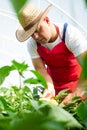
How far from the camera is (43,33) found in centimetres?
247

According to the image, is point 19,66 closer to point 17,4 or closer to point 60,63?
point 17,4

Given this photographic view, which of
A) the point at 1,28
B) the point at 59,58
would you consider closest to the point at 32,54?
the point at 59,58

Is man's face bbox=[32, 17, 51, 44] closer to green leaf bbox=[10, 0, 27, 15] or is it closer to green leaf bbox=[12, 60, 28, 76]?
green leaf bbox=[12, 60, 28, 76]

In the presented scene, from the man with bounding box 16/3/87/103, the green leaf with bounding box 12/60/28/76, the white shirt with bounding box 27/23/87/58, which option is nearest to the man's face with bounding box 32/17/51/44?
the man with bounding box 16/3/87/103

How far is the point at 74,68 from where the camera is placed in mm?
2725

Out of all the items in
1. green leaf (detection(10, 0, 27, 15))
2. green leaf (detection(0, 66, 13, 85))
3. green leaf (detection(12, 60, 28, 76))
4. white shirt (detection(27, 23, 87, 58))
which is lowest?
green leaf (detection(10, 0, 27, 15))

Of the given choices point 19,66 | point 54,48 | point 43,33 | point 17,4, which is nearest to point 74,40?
point 43,33

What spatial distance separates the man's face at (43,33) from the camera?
2.44 metres

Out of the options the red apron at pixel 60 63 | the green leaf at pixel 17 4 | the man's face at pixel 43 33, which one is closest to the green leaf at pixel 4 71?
the green leaf at pixel 17 4

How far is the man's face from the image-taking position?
7.99 feet

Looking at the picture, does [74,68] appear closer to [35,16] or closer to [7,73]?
[35,16]

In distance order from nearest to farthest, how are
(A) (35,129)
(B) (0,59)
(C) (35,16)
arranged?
(A) (35,129) < (C) (35,16) < (B) (0,59)

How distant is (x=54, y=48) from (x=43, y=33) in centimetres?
31

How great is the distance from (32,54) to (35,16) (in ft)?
1.28
